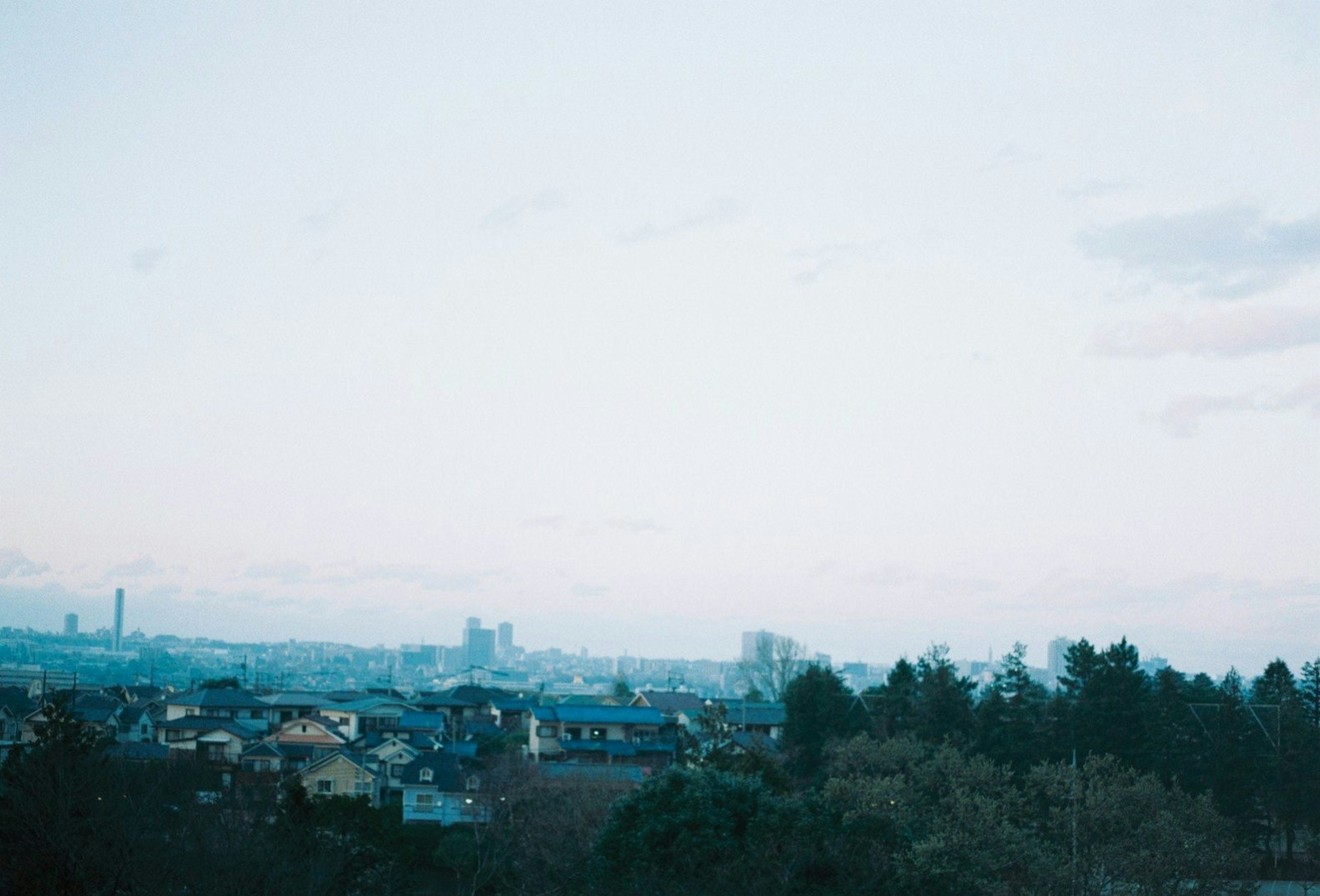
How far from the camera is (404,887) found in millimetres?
15836

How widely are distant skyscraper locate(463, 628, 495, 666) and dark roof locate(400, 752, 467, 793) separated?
144 m

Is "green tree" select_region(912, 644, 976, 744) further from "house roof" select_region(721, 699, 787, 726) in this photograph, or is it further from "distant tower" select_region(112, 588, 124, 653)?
"distant tower" select_region(112, 588, 124, 653)

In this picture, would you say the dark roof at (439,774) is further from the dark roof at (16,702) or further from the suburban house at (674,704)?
the dark roof at (16,702)

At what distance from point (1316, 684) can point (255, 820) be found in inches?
943

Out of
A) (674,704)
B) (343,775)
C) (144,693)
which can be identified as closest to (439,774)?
(343,775)

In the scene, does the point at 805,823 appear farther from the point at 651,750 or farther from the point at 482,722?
the point at 482,722

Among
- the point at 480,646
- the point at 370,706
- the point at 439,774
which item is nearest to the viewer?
the point at 439,774

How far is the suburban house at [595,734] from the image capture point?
3425cm

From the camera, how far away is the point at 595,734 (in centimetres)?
3609

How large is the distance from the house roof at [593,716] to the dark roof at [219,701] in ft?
30.0

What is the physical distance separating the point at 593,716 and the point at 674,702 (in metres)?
14.4

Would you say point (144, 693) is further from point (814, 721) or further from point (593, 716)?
point (814, 721)

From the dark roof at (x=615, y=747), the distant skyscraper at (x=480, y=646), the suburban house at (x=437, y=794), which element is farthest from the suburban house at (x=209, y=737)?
the distant skyscraper at (x=480, y=646)

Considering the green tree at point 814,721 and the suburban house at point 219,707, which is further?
the suburban house at point 219,707
